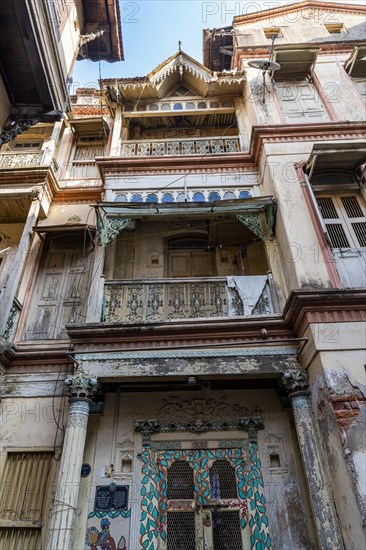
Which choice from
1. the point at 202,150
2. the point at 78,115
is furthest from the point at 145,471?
the point at 78,115

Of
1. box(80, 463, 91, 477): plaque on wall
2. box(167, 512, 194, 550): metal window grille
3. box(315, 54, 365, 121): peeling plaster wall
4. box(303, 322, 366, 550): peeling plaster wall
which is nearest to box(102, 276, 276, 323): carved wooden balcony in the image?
box(303, 322, 366, 550): peeling plaster wall

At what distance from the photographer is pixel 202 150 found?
999 centimetres

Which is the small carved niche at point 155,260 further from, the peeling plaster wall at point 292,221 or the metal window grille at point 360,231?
the metal window grille at point 360,231

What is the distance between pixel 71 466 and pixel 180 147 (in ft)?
26.2

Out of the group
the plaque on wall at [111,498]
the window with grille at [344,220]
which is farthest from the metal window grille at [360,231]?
the plaque on wall at [111,498]

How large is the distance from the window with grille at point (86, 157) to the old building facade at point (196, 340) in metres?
0.58

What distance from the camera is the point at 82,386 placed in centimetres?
626

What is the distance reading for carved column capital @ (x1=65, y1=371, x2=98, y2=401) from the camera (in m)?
6.24

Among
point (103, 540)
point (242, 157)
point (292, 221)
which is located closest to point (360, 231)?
point (292, 221)

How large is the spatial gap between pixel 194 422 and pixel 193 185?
5.47 metres

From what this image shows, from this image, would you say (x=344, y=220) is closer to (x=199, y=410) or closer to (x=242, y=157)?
Answer: (x=242, y=157)

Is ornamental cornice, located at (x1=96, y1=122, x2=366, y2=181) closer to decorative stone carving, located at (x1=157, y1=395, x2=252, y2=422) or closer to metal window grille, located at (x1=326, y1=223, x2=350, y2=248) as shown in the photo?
metal window grille, located at (x1=326, y1=223, x2=350, y2=248)

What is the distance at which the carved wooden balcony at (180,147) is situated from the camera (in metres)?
9.96

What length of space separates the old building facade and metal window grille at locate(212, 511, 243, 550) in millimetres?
30
